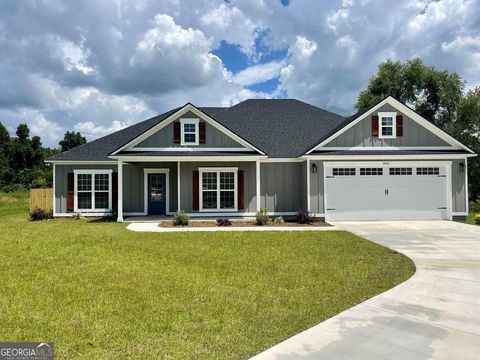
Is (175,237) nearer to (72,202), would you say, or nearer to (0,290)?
(0,290)

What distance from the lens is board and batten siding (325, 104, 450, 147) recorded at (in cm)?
1655

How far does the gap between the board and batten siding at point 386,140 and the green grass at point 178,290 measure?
23.3 ft

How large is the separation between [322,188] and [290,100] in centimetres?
857

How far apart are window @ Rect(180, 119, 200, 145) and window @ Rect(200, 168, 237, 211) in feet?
5.30

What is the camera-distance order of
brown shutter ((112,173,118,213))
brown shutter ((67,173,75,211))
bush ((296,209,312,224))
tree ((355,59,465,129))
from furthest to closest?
tree ((355,59,465,129)) → brown shutter ((112,173,118,213)) → brown shutter ((67,173,75,211)) → bush ((296,209,312,224))

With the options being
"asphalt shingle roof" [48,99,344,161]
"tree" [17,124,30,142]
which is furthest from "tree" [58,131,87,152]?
"asphalt shingle roof" [48,99,344,161]

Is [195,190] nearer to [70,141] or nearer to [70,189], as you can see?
[70,189]

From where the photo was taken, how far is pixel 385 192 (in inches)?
647

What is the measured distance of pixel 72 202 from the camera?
17.6m

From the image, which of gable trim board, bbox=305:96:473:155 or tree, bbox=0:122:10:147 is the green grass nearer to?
gable trim board, bbox=305:96:473:155

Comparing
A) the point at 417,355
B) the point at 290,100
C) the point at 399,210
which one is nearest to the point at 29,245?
the point at 417,355

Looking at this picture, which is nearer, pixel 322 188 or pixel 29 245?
pixel 29 245

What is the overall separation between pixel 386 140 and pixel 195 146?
895 centimetres

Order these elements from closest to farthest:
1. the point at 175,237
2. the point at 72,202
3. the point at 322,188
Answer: the point at 175,237 < the point at 322,188 < the point at 72,202
